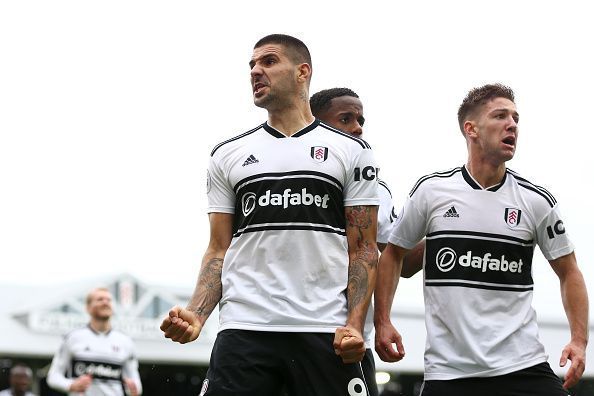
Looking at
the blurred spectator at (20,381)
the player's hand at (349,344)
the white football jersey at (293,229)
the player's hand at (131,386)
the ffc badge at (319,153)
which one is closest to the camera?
the player's hand at (349,344)

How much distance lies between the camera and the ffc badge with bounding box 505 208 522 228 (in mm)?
6547

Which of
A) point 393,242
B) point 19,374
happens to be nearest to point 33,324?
point 19,374

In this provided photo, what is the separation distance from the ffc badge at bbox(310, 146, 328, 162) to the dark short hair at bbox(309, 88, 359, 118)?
156 centimetres

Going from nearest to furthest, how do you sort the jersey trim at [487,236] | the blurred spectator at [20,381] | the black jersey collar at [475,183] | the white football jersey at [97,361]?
the jersey trim at [487,236] → the black jersey collar at [475,183] → the white football jersey at [97,361] → the blurred spectator at [20,381]

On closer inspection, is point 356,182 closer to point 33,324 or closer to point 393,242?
point 393,242

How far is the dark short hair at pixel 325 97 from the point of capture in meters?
7.47

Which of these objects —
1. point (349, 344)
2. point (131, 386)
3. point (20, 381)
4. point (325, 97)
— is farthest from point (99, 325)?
point (349, 344)

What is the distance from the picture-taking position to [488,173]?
22.2ft

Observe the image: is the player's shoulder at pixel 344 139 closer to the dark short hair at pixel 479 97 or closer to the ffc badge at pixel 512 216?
the ffc badge at pixel 512 216

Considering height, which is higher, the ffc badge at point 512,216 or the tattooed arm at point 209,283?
the ffc badge at point 512,216

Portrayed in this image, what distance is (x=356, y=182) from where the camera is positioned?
593 centimetres

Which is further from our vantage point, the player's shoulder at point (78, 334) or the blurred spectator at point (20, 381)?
the blurred spectator at point (20, 381)

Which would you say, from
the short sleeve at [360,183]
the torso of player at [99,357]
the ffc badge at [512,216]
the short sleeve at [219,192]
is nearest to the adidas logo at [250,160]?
the short sleeve at [219,192]

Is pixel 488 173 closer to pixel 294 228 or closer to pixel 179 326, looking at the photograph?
pixel 294 228
